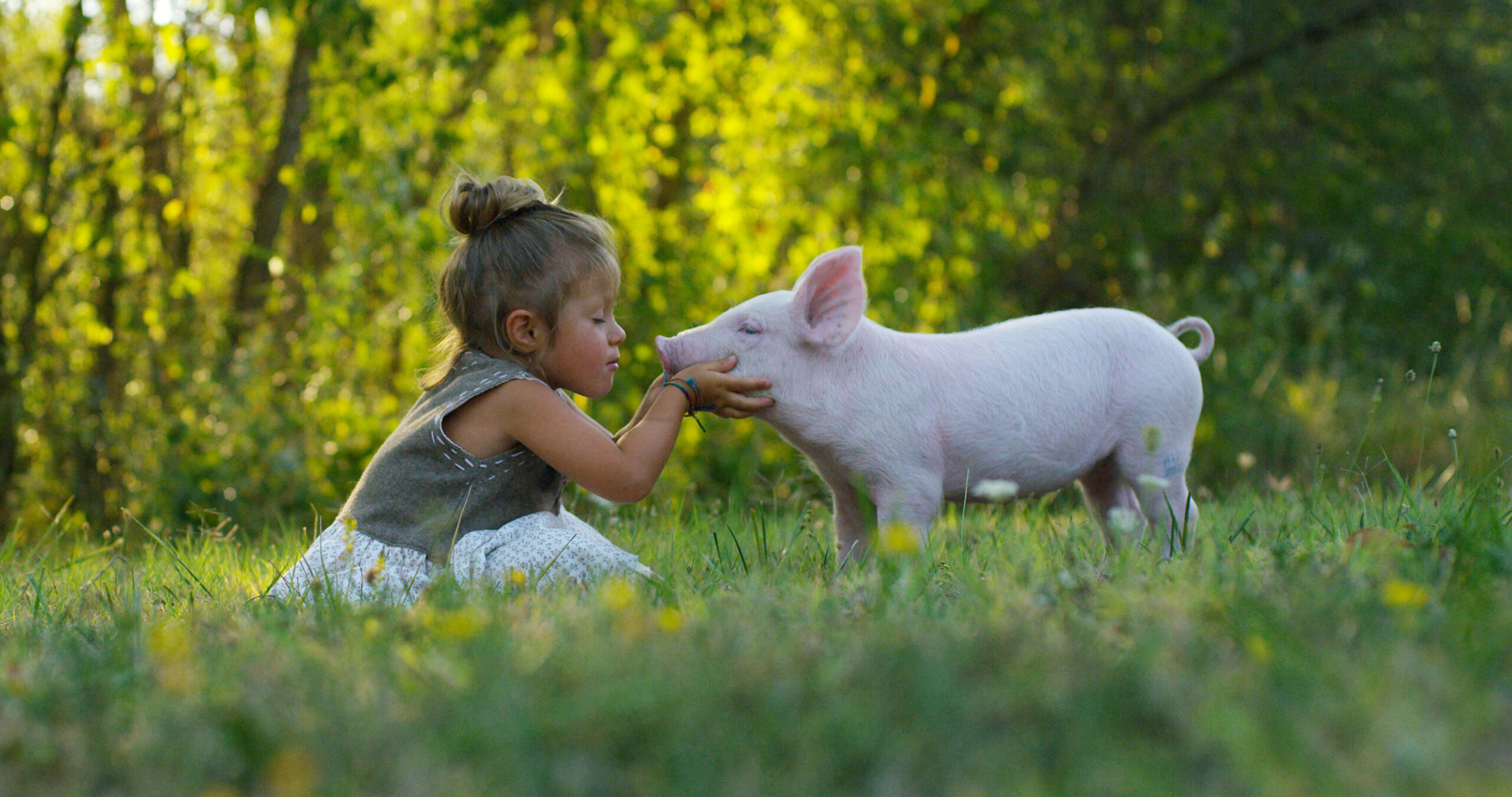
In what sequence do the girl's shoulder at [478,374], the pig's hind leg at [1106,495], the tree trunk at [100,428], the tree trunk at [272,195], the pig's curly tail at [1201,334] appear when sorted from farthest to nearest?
the tree trunk at [272,195]
the tree trunk at [100,428]
the pig's curly tail at [1201,334]
the pig's hind leg at [1106,495]
the girl's shoulder at [478,374]

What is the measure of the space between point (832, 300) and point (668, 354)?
47cm

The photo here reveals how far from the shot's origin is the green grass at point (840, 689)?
1.43 m

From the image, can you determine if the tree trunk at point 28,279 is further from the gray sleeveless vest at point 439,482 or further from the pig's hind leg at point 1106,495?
the pig's hind leg at point 1106,495

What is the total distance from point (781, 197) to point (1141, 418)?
14.9 feet

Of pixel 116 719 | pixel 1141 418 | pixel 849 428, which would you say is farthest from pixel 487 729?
pixel 1141 418

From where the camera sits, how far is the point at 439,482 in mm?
3494

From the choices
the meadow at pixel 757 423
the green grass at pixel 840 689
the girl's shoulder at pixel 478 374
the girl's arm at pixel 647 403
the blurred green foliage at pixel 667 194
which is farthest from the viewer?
the blurred green foliage at pixel 667 194

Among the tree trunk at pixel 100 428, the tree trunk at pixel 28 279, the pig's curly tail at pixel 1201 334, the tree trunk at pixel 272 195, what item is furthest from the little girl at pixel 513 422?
the tree trunk at pixel 28 279

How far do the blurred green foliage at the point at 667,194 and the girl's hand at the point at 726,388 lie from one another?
1.79 meters

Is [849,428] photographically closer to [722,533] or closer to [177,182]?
[722,533]

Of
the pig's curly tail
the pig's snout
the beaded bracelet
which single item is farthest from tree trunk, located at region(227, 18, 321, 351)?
the pig's curly tail

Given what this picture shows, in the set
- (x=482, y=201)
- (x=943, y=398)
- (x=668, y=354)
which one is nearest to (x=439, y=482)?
(x=668, y=354)

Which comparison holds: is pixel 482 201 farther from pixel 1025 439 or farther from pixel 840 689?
pixel 840 689

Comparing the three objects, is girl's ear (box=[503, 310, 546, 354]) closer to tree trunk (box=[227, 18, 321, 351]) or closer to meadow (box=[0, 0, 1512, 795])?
meadow (box=[0, 0, 1512, 795])
